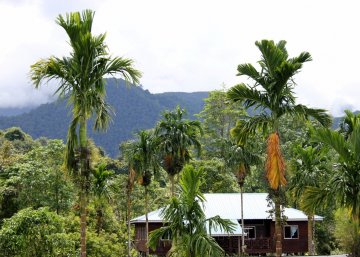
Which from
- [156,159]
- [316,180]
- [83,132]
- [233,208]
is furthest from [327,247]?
[83,132]

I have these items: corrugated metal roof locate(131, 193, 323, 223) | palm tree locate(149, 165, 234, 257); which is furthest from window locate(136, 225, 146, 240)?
palm tree locate(149, 165, 234, 257)

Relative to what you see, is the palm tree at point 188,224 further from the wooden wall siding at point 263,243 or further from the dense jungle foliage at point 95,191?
the wooden wall siding at point 263,243

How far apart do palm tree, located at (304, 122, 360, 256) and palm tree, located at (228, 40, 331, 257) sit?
4.16 ft

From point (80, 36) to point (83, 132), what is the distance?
2776 mm

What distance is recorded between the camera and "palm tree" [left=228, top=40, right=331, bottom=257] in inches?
691

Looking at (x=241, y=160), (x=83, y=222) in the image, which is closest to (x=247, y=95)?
(x=83, y=222)

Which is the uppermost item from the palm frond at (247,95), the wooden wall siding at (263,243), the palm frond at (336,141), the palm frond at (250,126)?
the palm frond at (247,95)

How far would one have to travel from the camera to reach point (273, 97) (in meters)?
18.2

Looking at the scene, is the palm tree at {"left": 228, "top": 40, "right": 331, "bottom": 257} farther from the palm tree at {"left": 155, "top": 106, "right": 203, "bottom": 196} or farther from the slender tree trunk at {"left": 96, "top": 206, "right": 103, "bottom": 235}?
the slender tree trunk at {"left": 96, "top": 206, "right": 103, "bottom": 235}

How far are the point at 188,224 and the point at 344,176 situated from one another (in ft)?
16.0

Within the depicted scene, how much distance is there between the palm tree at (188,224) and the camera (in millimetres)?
15609

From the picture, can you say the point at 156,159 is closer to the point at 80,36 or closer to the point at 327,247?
the point at 327,247

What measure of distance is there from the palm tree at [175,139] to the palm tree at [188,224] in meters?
25.4

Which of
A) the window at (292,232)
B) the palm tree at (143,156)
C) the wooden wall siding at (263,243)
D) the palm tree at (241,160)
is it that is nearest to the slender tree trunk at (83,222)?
the palm tree at (143,156)
